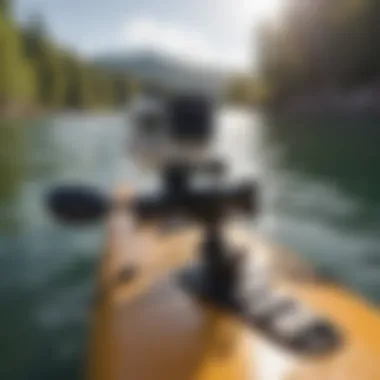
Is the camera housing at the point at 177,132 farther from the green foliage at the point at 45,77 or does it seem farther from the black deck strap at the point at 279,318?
the green foliage at the point at 45,77

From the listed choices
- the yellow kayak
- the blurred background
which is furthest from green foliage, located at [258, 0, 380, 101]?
the yellow kayak

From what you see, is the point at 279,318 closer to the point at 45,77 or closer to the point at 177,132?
the point at 177,132

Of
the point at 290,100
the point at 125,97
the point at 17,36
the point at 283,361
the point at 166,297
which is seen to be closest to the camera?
the point at 283,361

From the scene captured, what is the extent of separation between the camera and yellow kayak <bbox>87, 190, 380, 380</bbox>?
52cm

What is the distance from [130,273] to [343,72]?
330cm

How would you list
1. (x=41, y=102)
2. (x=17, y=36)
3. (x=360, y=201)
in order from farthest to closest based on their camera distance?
1. (x=360, y=201)
2. (x=17, y=36)
3. (x=41, y=102)

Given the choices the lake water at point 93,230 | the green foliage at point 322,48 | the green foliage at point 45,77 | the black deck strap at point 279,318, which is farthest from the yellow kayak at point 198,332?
the green foliage at point 322,48

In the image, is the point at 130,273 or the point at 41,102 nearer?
the point at 130,273

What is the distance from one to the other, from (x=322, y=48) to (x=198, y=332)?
118 inches

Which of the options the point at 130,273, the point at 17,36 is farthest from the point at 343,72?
the point at 130,273

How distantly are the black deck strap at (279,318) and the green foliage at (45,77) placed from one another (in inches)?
23.1

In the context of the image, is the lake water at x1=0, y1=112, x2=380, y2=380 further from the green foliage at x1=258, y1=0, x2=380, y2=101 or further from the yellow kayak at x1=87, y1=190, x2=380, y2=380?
the green foliage at x1=258, y1=0, x2=380, y2=101

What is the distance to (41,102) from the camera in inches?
77.7

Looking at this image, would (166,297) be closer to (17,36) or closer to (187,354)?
(187,354)
